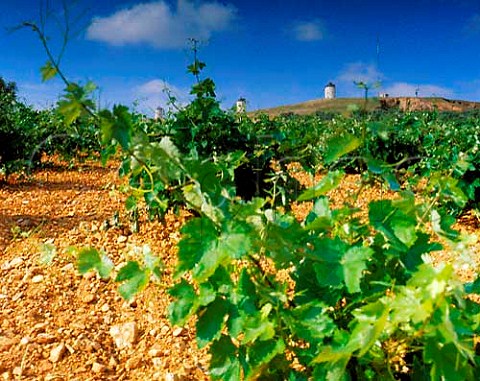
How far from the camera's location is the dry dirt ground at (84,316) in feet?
8.59

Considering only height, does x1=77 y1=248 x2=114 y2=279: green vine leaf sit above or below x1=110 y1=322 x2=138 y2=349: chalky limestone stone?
above

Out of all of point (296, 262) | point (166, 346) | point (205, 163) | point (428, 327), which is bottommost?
point (166, 346)

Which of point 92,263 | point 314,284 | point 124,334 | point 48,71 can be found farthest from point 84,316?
point 48,71

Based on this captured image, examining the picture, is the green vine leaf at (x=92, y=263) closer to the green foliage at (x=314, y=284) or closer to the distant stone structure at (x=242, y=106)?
the green foliage at (x=314, y=284)

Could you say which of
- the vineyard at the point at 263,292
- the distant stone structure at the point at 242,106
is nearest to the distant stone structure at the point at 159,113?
the distant stone structure at the point at 242,106

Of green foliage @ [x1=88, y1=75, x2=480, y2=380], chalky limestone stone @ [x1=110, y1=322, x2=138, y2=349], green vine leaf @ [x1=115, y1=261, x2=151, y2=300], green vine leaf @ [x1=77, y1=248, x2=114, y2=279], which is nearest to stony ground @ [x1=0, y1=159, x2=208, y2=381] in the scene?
chalky limestone stone @ [x1=110, y1=322, x2=138, y2=349]

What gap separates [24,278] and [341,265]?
2.77 meters

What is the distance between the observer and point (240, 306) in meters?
1.55

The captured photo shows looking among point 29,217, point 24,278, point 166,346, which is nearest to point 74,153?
point 29,217

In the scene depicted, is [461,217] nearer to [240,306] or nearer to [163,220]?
[163,220]

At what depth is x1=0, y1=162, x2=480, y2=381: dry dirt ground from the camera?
8.59ft

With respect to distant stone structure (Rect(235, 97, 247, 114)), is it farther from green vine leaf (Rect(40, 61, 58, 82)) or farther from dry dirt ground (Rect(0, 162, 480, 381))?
green vine leaf (Rect(40, 61, 58, 82))

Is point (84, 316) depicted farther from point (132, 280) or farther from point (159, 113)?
point (159, 113)

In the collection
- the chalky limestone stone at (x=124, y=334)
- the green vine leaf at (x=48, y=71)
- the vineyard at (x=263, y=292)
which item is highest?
the green vine leaf at (x=48, y=71)
